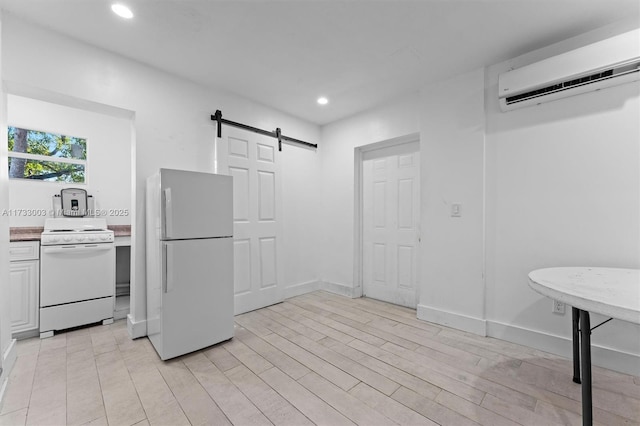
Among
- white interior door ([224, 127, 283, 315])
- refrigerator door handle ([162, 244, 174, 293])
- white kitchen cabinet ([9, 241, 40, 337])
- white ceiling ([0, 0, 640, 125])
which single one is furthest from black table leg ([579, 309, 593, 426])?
white kitchen cabinet ([9, 241, 40, 337])

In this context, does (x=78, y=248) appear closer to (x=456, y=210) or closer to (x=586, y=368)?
(x=456, y=210)

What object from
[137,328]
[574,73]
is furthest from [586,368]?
[137,328]

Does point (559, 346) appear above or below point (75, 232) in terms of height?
below

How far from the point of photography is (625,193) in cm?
198

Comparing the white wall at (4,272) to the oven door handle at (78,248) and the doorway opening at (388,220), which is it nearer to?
the oven door handle at (78,248)

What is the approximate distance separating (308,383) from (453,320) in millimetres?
1700

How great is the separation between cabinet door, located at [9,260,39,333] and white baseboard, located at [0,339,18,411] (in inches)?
16.1

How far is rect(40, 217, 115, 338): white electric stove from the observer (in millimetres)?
2576

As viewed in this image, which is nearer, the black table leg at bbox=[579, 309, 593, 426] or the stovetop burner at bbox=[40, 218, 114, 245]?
the black table leg at bbox=[579, 309, 593, 426]

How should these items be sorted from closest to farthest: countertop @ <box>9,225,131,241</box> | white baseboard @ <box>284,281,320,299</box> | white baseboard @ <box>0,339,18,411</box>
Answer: white baseboard @ <box>0,339,18,411</box>, countertop @ <box>9,225,131,241</box>, white baseboard @ <box>284,281,320,299</box>

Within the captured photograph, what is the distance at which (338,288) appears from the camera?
13.0 feet

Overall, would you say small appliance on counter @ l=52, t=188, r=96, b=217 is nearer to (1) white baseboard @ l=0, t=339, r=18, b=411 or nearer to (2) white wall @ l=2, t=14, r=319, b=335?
(2) white wall @ l=2, t=14, r=319, b=335

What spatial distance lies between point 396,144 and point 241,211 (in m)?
2.14

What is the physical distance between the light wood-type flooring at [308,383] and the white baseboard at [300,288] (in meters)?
1.10
